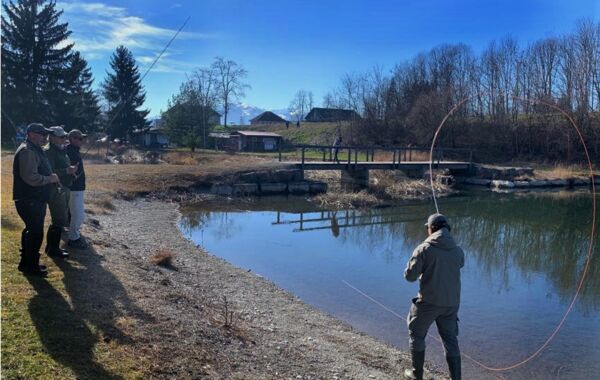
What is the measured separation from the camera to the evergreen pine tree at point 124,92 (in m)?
50.9

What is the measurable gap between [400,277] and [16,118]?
3734cm

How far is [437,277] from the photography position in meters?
5.38

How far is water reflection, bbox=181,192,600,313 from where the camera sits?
42.9 feet

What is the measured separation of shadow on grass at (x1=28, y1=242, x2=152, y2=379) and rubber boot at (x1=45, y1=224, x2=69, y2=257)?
0.17 metres

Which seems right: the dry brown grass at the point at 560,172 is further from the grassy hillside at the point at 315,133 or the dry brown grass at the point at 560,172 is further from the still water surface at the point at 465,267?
the grassy hillside at the point at 315,133

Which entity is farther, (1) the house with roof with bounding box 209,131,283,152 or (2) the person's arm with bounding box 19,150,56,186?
(1) the house with roof with bounding box 209,131,283,152

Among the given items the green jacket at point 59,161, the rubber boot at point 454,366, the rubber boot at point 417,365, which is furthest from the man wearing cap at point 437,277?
the green jacket at point 59,161

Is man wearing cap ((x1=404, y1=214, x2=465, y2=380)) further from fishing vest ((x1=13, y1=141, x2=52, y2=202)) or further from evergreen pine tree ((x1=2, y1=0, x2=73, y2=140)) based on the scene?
evergreen pine tree ((x1=2, y1=0, x2=73, y2=140))

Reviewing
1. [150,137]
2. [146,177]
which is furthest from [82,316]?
[150,137]

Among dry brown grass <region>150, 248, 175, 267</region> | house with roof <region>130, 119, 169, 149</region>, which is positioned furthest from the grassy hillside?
dry brown grass <region>150, 248, 175, 267</region>

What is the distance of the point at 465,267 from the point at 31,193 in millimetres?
10966

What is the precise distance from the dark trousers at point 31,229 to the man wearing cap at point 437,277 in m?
4.50

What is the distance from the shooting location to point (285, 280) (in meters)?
11.5

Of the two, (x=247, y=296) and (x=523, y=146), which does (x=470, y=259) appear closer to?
(x=247, y=296)
